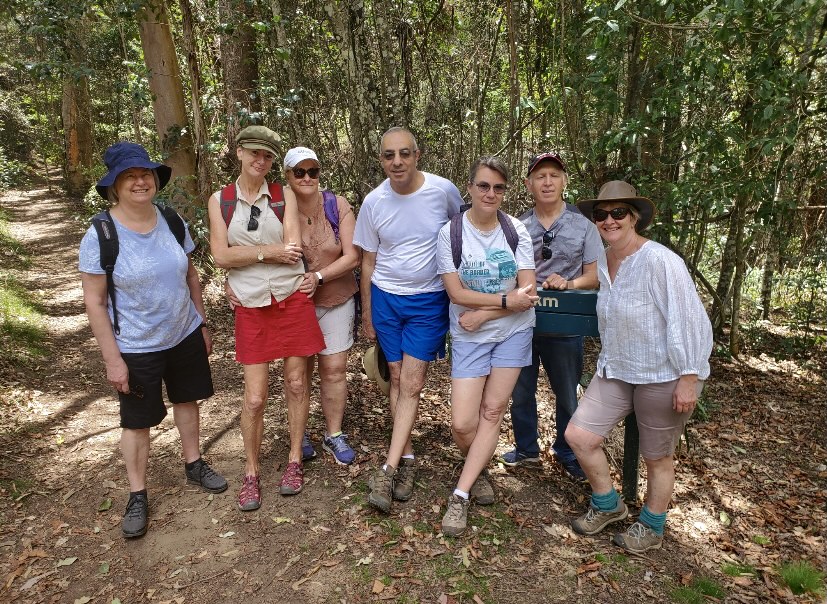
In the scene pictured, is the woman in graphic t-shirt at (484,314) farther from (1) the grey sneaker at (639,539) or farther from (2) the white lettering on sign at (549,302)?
(1) the grey sneaker at (639,539)

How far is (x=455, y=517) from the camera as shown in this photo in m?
3.47

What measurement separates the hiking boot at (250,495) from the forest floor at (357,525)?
0.19 feet

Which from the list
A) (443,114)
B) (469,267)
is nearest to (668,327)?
(469,267)

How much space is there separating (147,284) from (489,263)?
2.02 metres

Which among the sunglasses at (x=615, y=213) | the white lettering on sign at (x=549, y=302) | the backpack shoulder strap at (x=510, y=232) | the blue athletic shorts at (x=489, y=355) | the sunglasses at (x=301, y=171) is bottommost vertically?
the blue athletic shorts at (x=489, y=355)

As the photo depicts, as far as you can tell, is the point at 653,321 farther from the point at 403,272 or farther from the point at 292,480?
the point at 292,480

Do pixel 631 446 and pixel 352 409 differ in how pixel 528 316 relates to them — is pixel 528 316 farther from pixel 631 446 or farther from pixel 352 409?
pixel 352 409

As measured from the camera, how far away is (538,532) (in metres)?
3.60

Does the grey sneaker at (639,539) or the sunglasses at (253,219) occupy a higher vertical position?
the sunglasses at (253,219)

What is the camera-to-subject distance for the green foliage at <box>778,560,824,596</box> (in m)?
3.34

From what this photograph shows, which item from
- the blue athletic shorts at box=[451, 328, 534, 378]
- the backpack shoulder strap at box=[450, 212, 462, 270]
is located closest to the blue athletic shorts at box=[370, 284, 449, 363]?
the blue athletic shorts at box=[451, 328, 534, 378]

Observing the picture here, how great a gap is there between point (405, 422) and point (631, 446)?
1.55 m

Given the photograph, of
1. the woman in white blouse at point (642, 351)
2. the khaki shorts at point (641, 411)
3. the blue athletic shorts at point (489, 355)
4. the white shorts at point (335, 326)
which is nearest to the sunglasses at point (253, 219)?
the white shorts at point (335, 326)

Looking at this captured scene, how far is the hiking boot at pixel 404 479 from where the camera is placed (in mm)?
3803
